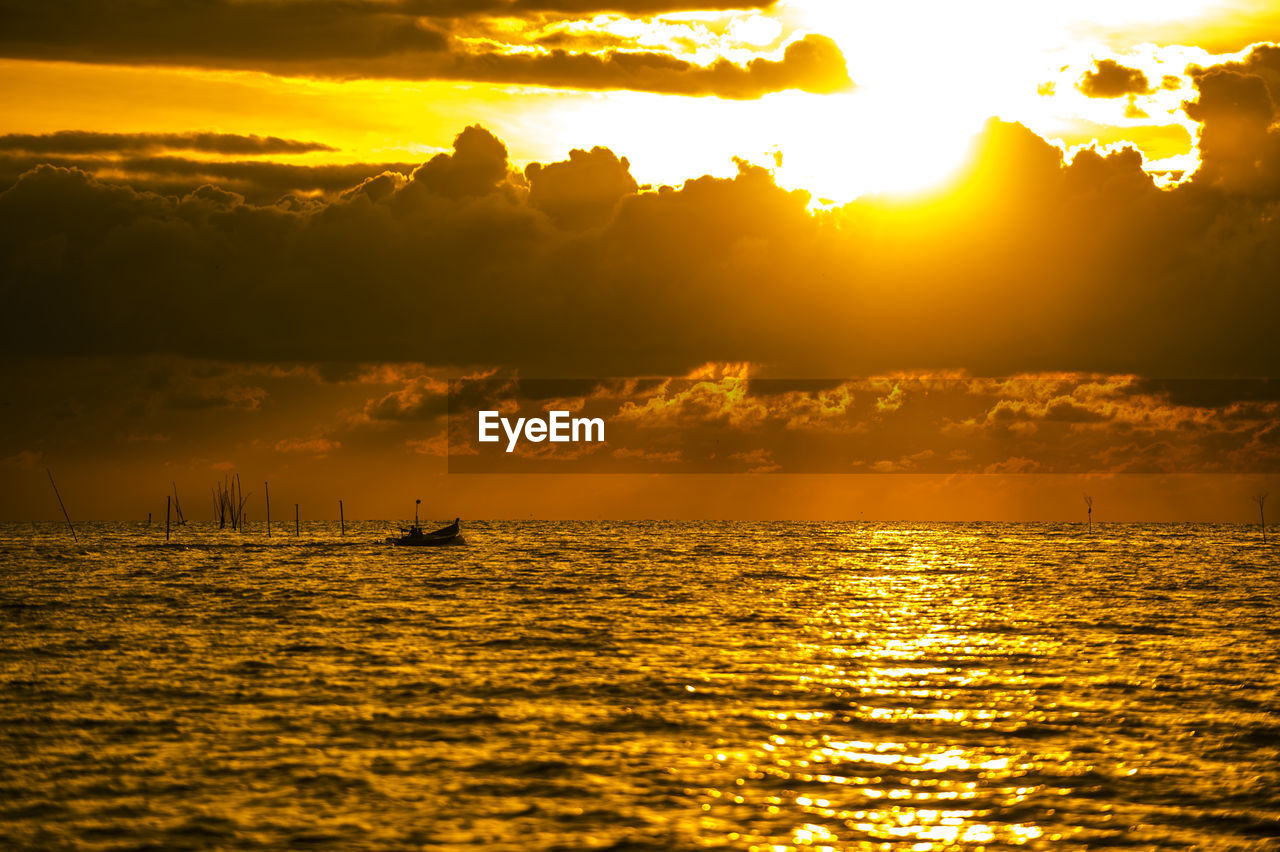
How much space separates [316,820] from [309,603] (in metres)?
71.9

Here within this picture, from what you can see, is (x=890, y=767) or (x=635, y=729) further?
(x=635, y=729)

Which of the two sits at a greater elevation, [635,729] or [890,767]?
[890,767]

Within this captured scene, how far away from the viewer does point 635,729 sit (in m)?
45.8

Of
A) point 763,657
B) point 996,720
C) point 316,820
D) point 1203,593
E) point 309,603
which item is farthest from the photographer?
point 1203,593

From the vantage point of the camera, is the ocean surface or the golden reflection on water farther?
the ocean surface

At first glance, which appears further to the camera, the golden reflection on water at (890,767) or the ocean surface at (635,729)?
the ocean surface at (635,729)

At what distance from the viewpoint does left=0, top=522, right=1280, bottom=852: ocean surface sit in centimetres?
3359

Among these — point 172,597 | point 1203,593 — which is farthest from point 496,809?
point 1203,593

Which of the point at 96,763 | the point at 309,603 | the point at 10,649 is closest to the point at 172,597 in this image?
the point at 309,603

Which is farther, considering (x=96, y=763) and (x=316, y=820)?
(x=96, y=763)

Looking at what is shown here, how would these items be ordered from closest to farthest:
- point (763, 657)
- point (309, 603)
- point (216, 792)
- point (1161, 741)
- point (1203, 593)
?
1. point (216, 792)
2. point (1161, 741)
3. point (763, 657)
4. point (309, 603)
5. point (1203, 593)

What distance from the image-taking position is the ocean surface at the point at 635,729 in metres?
33.6

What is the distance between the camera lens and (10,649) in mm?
71625

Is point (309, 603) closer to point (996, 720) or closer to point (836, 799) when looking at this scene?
point (996, 720)
